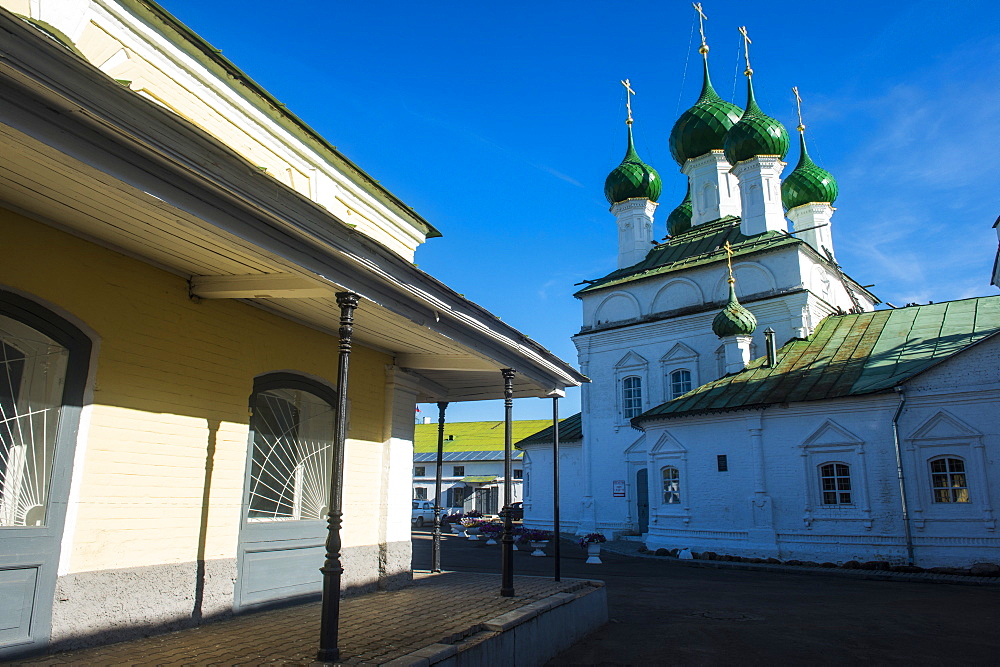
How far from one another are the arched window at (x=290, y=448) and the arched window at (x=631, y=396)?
1909 cm

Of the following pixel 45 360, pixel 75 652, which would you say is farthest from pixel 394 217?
pixel 75 652

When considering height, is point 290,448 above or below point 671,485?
above

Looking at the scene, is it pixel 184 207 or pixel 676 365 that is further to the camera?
pixel 676 365

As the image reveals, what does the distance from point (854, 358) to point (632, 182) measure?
14442 mm

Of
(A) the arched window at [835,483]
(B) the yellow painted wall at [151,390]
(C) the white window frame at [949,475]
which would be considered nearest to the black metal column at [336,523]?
(B) the yellow painted wall at [151,390]

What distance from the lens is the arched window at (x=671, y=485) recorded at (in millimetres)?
20688

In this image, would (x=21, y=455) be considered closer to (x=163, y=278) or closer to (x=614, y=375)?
(x=163, y=278)

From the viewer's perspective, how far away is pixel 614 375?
87.5 feet

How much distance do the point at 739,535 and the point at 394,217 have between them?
506 inches

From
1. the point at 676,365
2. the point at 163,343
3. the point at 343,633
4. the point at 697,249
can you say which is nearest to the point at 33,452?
the point at 163,343

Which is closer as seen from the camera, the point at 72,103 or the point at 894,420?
the point at 72,103

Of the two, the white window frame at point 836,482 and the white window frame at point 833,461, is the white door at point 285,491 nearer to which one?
the white window frame at point 833,461

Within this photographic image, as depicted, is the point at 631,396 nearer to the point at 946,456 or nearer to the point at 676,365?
the point at 676,365

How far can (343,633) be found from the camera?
5.77m
